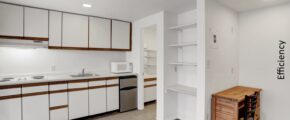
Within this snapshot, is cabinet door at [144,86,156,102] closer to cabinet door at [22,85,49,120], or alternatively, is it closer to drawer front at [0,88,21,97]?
cabinet door at [22,85,49,120]

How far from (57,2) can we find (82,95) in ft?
6.28

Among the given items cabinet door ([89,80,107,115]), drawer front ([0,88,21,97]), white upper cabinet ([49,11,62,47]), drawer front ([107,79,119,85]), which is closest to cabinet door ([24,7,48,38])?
white upper cabinet ([49,11,62,47])

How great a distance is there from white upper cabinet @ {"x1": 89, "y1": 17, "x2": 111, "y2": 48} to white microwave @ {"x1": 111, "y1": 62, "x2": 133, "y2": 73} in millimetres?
522

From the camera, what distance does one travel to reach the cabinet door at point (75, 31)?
130 inches

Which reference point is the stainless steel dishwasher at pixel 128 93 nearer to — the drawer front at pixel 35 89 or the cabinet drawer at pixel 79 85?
the cabinet drawer at pixel 79 85

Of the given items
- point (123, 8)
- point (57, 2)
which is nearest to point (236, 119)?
point (123, 8)

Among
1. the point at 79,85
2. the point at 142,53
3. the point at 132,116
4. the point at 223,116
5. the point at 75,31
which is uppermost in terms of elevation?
the point at 75,31

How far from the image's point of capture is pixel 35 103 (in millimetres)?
2777

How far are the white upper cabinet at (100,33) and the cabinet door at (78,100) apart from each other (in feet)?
3.28

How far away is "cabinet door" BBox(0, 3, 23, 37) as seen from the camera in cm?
267

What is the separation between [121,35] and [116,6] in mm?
1186

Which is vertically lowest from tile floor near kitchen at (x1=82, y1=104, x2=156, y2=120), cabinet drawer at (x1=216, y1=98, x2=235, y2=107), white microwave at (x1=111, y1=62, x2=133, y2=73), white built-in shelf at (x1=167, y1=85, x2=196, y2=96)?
tile floor near kitchen at (x1=82, y1=104, x2=156, y2=120)

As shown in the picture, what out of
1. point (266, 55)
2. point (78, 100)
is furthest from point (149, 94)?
point (266, 55)

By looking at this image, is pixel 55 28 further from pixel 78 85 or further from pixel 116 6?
pixel 116 6
